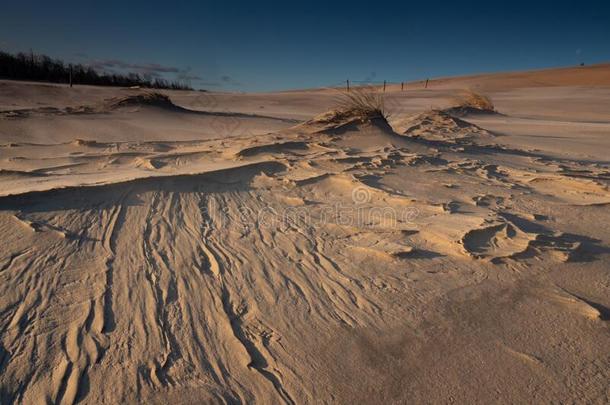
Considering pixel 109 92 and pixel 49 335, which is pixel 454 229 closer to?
pixel 49 335

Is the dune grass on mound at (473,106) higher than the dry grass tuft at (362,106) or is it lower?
higher

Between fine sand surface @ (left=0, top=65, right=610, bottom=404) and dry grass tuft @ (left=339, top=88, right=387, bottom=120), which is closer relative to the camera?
fine sand surface @ (left=0, top=65, right=610, bottom=404)

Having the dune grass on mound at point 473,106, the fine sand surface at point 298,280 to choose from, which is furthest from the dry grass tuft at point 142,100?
the dune grass on mound at point 473,106

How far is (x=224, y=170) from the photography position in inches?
111

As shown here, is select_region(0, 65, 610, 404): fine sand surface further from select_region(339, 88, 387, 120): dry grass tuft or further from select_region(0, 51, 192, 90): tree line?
select_region(0, 51, 192, 90): tree line

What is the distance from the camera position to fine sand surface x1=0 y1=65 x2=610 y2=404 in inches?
49.0

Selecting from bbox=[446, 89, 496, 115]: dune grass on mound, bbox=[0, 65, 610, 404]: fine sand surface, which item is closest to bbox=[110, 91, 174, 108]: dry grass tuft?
bbox=[0, 65, 610, 404]: fine sand surface

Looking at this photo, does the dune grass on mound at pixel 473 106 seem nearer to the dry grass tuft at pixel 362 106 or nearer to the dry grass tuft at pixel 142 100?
the dry grass tuft at pixel 362 106

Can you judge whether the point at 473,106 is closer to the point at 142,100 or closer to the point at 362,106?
the point at 362,106

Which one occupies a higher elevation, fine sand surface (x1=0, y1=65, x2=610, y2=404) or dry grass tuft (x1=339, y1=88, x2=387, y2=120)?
dry grass tuft (x1=339, y1=88, x2=387, y2=120)

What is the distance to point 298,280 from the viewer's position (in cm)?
176

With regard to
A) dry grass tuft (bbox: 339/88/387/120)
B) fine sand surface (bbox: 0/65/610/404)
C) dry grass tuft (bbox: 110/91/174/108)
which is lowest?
fine sand surface (bbox: 0/65/610/404)

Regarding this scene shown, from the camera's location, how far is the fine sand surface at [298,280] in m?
1.25

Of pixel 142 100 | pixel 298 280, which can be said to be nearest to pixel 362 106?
pixel 298 280
